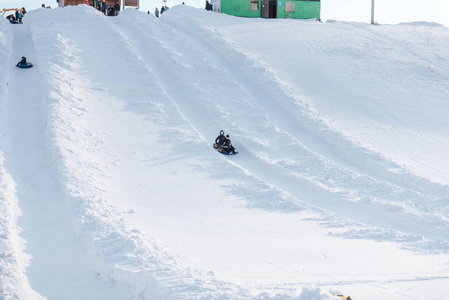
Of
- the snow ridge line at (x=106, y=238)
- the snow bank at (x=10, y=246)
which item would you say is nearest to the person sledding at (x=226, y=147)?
the snow ridge line at (x=106, y=238)

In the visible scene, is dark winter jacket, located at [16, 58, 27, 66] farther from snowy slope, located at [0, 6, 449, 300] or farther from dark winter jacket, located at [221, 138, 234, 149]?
dark winter jacket, located at [221, 138, 234, 149]

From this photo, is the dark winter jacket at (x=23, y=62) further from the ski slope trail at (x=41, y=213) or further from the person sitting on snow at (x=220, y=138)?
the person sitting on snow at (x=220, y=138)

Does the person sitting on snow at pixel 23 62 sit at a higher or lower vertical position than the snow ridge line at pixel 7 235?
higher

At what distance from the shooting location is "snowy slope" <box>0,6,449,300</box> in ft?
33.0

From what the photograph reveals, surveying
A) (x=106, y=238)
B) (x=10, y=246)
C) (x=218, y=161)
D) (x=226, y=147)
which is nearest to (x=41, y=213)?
(x=10, y=246)

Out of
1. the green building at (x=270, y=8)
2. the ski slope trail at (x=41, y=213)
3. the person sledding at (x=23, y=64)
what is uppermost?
the green building at (x=270, y=8)

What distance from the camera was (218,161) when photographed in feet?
60.6

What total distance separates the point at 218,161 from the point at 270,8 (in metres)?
25.4

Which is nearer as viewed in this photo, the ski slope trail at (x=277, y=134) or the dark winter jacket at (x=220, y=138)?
the ski slope trail at (x=277, y=134)

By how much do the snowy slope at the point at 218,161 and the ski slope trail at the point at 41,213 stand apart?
52mm

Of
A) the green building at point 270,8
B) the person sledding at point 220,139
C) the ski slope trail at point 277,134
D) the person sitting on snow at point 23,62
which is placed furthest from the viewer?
the green building at point 270,8

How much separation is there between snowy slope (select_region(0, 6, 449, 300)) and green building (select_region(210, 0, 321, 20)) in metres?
5.73

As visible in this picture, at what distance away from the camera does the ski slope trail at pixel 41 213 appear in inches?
393

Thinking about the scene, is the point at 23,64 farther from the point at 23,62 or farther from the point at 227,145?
the point at 227,145
